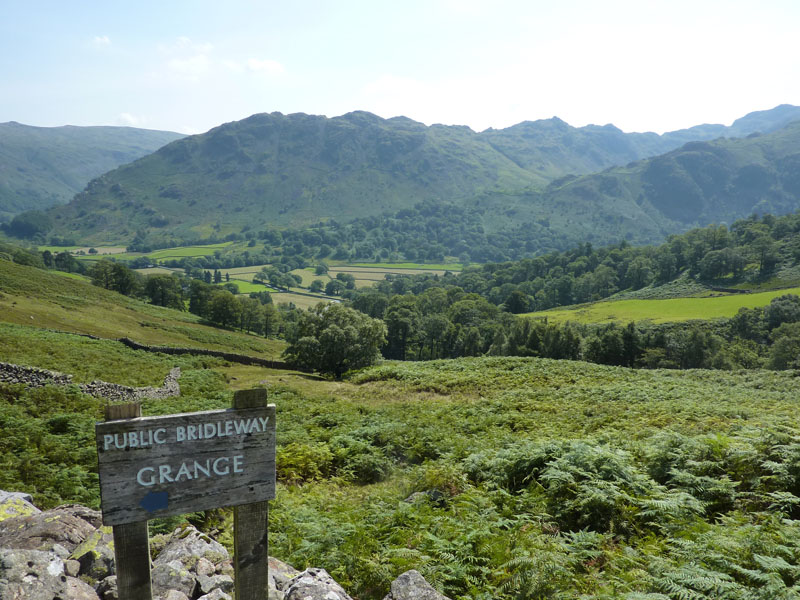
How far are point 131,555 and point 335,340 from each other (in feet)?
144

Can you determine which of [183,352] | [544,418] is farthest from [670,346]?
[183,352]

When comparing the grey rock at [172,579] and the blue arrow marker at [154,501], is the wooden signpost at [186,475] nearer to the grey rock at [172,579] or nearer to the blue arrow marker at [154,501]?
the blue arrow marker at [154,501]

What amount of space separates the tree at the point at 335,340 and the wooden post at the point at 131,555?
43656 millimetres

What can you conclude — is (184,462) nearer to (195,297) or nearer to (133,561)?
(133,561)

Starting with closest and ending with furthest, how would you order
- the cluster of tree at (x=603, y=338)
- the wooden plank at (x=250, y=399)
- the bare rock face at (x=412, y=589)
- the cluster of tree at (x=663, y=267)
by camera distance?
the wooden plank at (x=250, y=399), the bare rock face at (x=412, y=589), the cluster of tree at (x=603, y=338), the cluster of tree at (x=663, y=267)

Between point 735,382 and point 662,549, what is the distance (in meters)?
31.0

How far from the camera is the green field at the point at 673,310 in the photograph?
101 meters

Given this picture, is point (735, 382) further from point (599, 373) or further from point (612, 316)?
point (612, 316)

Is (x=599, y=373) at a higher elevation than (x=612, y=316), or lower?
higher

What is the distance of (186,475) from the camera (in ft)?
16.7

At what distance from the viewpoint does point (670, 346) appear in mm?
68312

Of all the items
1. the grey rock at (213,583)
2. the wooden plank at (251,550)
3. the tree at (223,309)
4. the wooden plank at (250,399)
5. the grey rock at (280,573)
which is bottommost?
the tree at (223,309)

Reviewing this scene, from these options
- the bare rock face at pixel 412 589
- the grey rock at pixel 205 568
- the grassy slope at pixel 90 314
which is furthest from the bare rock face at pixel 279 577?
the grassy slope at pixel 90 314

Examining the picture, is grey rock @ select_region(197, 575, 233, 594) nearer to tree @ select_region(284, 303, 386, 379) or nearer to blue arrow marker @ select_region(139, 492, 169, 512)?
blue arrow marker @ select_region(139, 492, 169, 512)
